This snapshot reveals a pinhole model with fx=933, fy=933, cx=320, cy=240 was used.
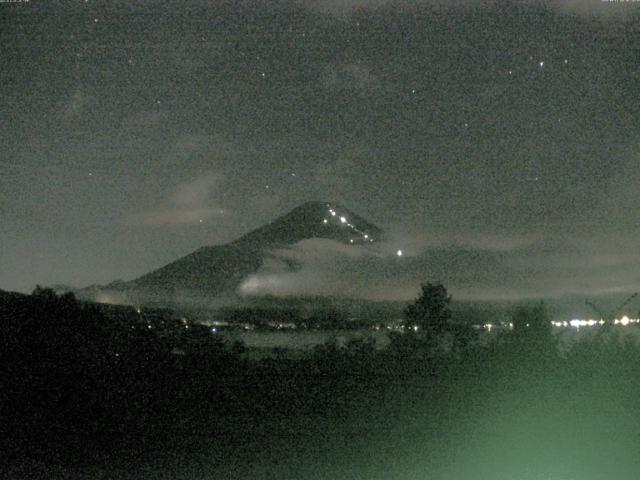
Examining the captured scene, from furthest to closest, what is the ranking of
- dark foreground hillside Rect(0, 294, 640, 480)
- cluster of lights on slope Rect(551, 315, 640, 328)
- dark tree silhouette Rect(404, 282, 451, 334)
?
1. dark tree silhouette Rect(404, 282, 451, 334)
2. cluster of lights on slope Rect(551, 315, 640, 328)
3. dark foreground hillside Rect(0, 294, 640, 480)

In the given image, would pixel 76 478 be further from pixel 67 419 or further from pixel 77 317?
pixel 77 317

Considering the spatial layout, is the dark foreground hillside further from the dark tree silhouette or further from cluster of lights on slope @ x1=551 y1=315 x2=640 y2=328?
the dark tree silhouette

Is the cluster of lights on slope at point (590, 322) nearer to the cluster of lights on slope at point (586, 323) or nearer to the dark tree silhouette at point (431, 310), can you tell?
the cluster of lights on slope at point (586, 323)

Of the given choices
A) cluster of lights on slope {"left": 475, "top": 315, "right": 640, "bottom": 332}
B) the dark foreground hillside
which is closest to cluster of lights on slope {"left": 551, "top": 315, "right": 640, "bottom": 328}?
cluster of lights on slope {"left": 475, "top": 315, "right": 640, "bottom": 332}

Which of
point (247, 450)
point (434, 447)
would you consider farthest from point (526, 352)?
point (247, 450)

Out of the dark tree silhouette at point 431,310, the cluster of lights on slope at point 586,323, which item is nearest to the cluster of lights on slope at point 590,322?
the cluster of lights on slope at point 586,323

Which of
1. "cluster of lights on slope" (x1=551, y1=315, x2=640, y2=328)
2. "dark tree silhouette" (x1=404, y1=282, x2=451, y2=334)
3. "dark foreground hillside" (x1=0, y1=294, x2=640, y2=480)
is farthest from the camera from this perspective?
"dark tree silhouette" (x1=404, y1=282, x2=451, y2=334)

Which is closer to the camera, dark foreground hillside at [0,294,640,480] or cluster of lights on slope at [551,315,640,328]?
dark foreground hillside at [0,294,640,480]
